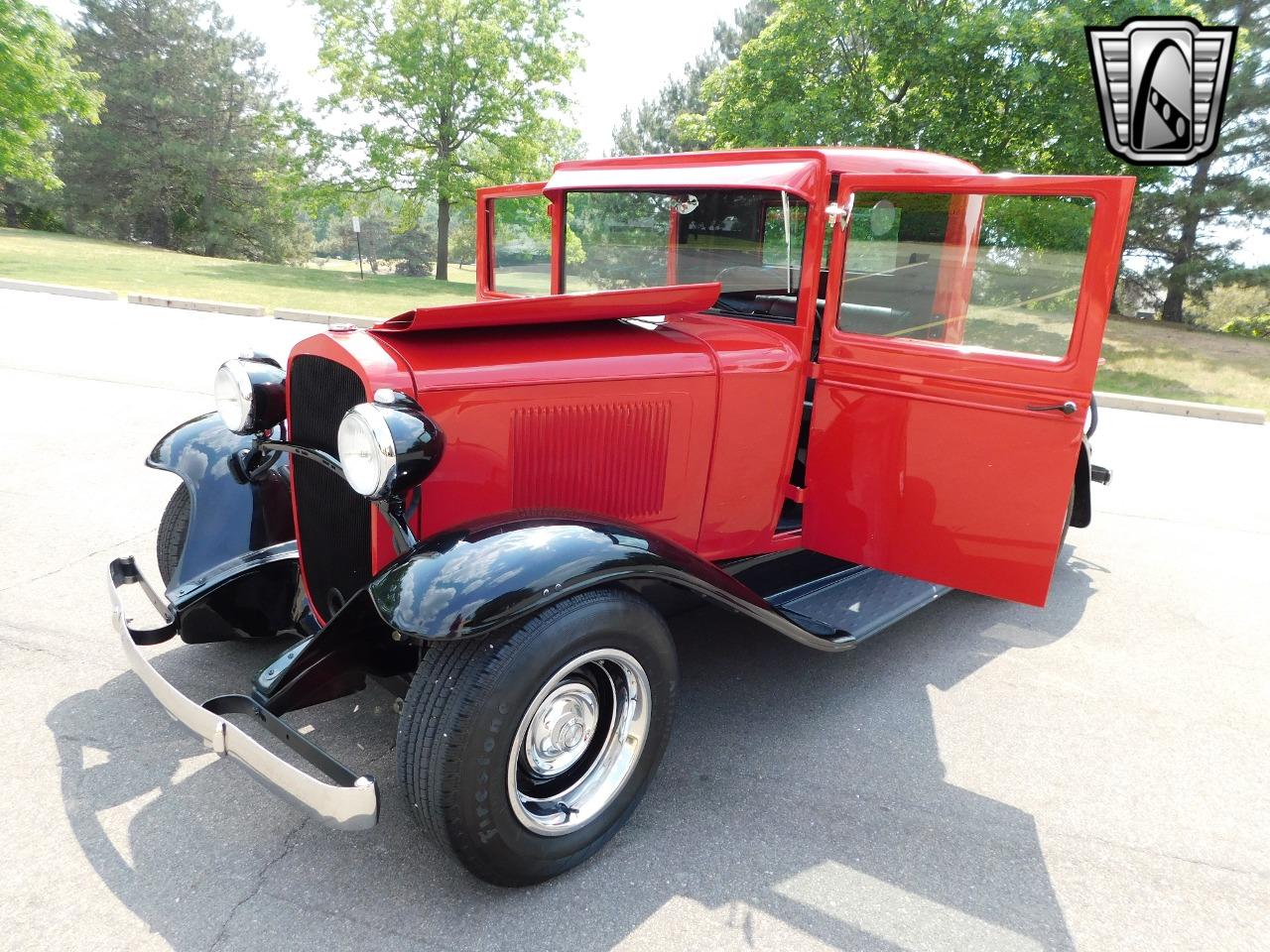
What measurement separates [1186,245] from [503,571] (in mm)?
18545

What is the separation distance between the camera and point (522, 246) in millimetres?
4129

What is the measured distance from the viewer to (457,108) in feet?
75.9

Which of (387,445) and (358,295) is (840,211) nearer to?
(387,445)

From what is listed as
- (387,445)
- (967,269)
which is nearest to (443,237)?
(967,269)

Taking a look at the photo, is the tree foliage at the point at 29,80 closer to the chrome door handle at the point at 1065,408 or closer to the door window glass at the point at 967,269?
the door window glass at the point at 967,269

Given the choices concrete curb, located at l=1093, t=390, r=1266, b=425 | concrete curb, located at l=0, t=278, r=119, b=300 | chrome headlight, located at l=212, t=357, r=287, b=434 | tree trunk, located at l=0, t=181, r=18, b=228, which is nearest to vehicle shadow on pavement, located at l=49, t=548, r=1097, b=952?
chrome headlight, located at l=212, t=357, r=287, b=434

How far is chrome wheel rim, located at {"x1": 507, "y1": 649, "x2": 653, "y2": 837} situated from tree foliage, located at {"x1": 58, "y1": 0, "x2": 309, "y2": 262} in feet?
103

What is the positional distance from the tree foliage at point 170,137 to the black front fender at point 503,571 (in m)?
31.4

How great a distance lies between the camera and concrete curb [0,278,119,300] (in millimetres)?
13562

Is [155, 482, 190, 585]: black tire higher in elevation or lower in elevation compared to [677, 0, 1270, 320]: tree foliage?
lower

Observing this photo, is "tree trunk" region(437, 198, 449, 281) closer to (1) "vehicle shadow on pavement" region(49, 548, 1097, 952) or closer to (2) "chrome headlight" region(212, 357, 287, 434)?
(2) "chrome headlight" region(212, 357, 287, 434)

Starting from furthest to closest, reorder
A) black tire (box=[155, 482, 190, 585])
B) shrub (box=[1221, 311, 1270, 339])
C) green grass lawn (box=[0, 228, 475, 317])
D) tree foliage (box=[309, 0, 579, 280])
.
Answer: tree foliage (box=[309, 0, 579, 280]) → shrub (box=[1221, 311, 1270, 339]) → green grass lawn (box=[0, 228, 475, 317]) → black tire (box=[155, 482, 190, 585])

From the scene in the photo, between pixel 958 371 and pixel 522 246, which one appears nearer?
pixel 958 371

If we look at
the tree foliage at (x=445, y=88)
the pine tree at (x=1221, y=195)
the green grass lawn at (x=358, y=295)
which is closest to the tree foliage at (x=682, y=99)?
the tree foliage at (x=445, y=88)
